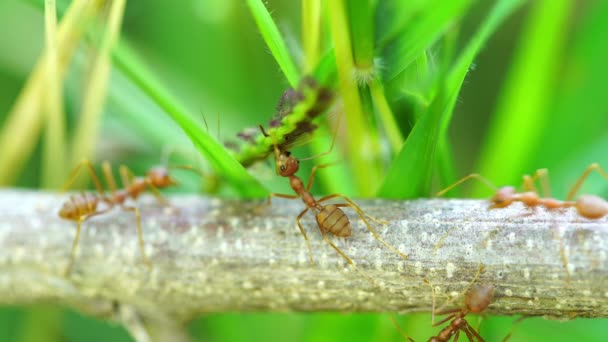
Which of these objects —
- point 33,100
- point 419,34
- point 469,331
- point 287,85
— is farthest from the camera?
point 33,100

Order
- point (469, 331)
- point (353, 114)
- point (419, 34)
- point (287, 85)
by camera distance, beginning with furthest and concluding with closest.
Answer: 1. point (469, 331)
2. point (353, 114)
3. point (287, 85)
4. point (419, 34)

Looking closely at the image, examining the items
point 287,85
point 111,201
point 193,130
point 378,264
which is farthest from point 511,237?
point 111,201

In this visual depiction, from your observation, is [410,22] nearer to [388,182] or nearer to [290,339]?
[388,182]

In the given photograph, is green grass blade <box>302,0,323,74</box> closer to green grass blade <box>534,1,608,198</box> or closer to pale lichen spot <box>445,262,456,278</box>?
pale lichen spot <box>445,262,456,278</box>

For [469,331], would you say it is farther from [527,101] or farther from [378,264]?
[527,101]

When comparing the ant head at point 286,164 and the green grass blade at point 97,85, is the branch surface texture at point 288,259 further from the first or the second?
the green grass blade at point 97,85

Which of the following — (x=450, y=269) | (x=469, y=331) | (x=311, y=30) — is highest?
(x=311, y=30)

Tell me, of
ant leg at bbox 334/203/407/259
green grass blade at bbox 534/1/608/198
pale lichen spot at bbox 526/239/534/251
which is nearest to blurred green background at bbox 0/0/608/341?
green grass blade at bbox 534/1/608/198
